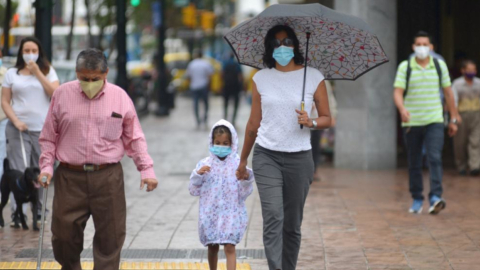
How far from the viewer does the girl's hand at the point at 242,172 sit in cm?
662

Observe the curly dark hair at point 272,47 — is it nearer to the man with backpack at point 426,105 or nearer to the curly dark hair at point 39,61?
the curly dark hair at point 39,61

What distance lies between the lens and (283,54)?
6.47 m

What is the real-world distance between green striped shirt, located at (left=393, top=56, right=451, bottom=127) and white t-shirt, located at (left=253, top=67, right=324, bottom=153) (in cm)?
382

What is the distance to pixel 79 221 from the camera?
6133mm

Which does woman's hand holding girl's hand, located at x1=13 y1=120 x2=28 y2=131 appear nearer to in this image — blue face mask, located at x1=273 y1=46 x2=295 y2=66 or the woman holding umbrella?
the woman holding umbrella

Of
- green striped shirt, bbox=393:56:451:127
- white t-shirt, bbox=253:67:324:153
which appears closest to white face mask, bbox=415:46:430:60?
green striped shirt, bbox=393:56:451:127

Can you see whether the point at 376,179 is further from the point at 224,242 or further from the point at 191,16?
the point at 191,16

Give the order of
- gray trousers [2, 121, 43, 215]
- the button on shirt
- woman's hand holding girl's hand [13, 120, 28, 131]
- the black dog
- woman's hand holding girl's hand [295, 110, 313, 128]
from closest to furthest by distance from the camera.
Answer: woman's hand holding girl's hand [295, 110, 313, 128]
the black dog
woman's hand holding girl's hand [13, 120, 28, 131]
gray trousers [2, 121, 43, 215]
the button on shirt

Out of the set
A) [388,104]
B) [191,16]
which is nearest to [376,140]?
[388,104]

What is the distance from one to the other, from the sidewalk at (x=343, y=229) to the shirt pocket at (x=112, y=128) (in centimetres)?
205

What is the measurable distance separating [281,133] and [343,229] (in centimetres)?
316

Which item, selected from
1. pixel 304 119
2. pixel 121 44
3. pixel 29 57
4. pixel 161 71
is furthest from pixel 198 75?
pixel 304 119

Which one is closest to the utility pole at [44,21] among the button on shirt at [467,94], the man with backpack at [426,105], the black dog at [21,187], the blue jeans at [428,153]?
the black dog at [21,187]

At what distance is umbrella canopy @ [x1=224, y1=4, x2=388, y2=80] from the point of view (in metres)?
6.63
